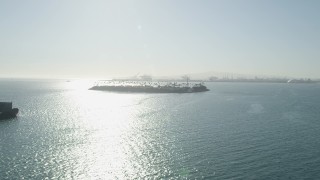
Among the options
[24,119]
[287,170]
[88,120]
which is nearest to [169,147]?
[287,170]

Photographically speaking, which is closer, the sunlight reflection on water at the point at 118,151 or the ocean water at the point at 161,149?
the ocean water at the point at 161,149

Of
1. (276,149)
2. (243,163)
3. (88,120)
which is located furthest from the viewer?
(88,120)

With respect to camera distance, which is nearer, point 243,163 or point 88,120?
point 243,163

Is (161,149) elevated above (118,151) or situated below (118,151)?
above

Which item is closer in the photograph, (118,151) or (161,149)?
(118,151)

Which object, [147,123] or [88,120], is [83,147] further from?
[88,120]

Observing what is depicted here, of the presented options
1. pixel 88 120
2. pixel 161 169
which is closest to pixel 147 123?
pixel 88 120

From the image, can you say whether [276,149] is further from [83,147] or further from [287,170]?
[83,147]

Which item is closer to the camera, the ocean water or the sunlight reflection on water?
the ocean water

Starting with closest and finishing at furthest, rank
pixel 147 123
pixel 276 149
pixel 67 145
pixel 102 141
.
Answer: pixel 276 149, pixel 67 145, pixel 102 141, pixel 147 123
